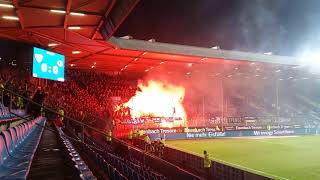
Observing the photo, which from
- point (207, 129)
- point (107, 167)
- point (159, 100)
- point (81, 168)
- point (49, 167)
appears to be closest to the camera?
point (81, 168)

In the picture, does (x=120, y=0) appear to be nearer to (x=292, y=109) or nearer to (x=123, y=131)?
(x=123, y=131)

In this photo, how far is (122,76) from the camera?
3959 centimetres

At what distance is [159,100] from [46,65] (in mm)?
22154

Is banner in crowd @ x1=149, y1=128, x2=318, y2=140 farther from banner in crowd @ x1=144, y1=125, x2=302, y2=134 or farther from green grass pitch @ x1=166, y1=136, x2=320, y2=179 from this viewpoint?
green grass pitch @ x1=166, y1=136, x2=320, y2=179

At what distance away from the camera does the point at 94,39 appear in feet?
70.0

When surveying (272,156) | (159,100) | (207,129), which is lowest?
(272,156)

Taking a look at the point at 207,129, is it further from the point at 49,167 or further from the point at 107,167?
the point at 49,167

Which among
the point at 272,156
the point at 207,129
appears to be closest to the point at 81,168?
the point at 272,156

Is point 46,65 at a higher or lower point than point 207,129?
higher

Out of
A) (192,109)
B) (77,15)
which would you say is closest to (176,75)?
(192,109)

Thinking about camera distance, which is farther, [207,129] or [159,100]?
[159,100]

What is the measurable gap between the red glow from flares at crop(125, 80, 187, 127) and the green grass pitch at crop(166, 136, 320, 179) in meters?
9.20

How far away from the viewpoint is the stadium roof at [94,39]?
14.8 metres

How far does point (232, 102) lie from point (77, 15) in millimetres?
30884
